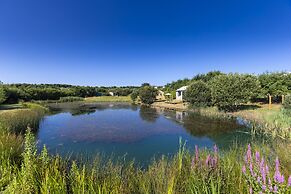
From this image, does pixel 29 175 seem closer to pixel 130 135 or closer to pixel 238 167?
pixel 238 167

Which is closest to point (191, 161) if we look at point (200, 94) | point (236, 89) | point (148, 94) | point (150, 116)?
point (236, 89)

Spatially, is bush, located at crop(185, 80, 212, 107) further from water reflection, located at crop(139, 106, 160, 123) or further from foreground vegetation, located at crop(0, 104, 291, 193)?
foreground vegetation, located at crop(0, 104, 291, 193)

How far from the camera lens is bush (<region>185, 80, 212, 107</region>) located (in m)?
22.8

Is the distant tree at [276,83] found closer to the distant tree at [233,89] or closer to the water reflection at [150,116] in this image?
the distant tree at [233,89]

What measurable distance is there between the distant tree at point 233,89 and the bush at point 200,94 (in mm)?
2386

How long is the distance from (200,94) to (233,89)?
14.7 ft

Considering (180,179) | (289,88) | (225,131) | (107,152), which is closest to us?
(180,179)

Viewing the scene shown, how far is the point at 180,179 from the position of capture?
3205 millimetres

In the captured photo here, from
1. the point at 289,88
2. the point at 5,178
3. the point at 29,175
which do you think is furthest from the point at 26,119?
the point at 289,88

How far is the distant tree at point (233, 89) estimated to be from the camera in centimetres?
1902

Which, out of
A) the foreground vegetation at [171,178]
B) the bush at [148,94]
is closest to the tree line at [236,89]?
the bush at [148,94]

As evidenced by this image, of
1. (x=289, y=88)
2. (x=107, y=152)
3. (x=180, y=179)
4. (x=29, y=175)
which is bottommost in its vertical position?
(x=107, y=152)

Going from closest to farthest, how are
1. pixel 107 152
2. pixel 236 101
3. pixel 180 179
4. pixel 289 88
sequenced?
1. pixel 180 179
2. pixel 107 152
3. pixel 236 101
4. pixel 289 88

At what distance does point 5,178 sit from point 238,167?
13.1 feet
